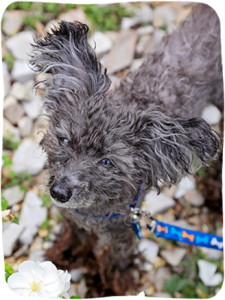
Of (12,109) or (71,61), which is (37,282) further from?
(12,109)

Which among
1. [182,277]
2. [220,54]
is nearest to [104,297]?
[182,277]

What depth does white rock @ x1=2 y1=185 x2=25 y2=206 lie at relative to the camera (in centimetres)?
301

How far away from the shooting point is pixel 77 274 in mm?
2916

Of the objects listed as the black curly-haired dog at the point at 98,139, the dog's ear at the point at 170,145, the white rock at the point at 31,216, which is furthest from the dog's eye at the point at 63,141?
the white rock at the point at 31,216

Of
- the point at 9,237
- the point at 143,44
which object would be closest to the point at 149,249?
the point at 9,237

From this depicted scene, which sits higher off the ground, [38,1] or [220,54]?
[38,1]

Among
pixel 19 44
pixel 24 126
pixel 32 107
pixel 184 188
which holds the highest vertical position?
pixel 19 44

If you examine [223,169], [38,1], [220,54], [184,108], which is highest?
[38,1]

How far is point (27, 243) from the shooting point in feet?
9.60

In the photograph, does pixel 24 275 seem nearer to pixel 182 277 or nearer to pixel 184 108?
pixel 184 108

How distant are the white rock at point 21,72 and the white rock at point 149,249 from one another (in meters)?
2.32

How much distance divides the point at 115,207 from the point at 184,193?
5.19 feet

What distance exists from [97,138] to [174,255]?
77.9 inches

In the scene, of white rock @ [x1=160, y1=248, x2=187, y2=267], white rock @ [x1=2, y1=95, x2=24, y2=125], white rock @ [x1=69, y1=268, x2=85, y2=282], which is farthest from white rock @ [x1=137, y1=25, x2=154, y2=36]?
white rock @ [x1=69, y1=268, x2=85, y2=282]
